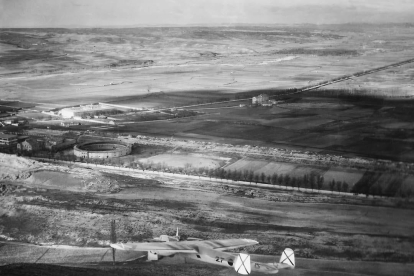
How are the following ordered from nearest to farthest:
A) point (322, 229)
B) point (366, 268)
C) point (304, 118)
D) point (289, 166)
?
point (366, 268) < point (322, 229) < point (289, 166) < point (304, 118)

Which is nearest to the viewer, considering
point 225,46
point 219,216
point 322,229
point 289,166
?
point 322,229

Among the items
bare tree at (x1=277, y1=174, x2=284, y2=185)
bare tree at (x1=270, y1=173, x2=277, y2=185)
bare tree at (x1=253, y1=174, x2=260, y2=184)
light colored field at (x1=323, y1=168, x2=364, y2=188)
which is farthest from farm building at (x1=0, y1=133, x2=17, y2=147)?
light colored field at (x1=323, y1=168, x2=364, y2=188)

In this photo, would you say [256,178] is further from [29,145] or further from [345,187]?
[29,145]

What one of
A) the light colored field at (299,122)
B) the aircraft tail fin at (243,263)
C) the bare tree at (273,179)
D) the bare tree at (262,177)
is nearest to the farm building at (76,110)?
the light colored field at (299,122)

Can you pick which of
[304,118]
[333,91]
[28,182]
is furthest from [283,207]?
[28,182]

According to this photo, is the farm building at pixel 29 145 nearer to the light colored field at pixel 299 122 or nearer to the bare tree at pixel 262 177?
the bare tree at pixel 262 177

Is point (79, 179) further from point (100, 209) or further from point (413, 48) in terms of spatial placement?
point (413, 48)
